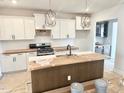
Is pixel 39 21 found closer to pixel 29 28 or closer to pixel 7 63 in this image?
pixel 29 28

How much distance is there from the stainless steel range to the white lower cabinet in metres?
0.63

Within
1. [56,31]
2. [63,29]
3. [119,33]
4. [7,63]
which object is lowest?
[7,63]

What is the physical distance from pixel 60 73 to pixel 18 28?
107 inches

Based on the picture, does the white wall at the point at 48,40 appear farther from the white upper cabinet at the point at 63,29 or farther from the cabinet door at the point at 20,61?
the cabinet door at the point at 20,61

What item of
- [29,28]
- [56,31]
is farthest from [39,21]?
[56,31]

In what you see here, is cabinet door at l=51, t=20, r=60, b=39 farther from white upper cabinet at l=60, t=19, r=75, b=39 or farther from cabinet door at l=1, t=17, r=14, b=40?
cabinet door at l=1, t=17, r=14, b=40

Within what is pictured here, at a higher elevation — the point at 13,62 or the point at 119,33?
the point at 119,33

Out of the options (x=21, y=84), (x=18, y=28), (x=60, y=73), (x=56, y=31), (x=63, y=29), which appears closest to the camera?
(x=60, y=73)

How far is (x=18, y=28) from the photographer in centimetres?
421

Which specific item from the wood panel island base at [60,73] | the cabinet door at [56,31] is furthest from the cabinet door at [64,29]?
the wood panel island base at [60,73]

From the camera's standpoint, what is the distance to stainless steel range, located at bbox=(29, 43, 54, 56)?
4.24 meters

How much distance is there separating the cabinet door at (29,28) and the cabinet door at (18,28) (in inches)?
6.2

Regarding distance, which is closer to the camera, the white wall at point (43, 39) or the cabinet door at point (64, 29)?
the white wall at point (43, 39)

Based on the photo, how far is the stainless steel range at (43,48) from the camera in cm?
424
